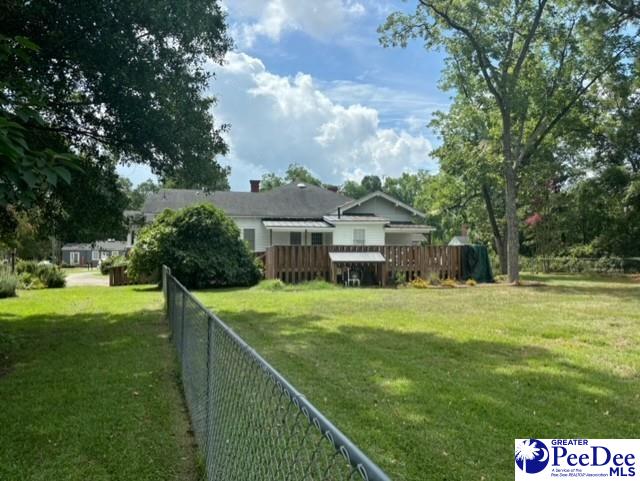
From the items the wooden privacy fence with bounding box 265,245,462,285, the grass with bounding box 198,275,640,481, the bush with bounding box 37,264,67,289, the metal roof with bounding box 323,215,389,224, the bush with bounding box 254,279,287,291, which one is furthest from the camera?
the metal roof with bounding box 323,215,389,224

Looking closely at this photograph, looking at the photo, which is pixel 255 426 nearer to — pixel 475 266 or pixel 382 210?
pixel 475 266

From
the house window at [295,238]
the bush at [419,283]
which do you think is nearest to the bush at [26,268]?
the house window at [295,238]

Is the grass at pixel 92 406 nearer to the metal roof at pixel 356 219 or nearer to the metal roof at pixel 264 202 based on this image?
the metal roof at pixel 356 219

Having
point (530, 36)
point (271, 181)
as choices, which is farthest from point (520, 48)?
point (271, 181)

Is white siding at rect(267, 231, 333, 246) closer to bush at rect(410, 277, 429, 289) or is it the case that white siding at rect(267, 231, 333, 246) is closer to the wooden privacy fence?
the wooden privacy fence

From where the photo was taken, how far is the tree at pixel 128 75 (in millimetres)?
7965

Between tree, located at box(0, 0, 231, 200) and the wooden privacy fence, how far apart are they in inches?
313

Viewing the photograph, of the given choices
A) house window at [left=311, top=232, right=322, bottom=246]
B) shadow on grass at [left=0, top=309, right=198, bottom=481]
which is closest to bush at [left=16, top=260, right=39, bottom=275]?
house window at [left=311, top=232, right=322, bottom=246]

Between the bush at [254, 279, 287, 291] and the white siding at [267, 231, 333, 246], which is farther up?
the white siding at [267, 231, 333, 246]

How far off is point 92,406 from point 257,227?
80.4 ft

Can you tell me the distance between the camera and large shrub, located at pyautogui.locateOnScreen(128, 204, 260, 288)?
1792 centimetres

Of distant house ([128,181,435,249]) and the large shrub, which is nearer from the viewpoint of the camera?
the large shrub

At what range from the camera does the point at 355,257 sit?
61.0 ft

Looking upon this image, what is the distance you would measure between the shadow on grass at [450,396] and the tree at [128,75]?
489 cm
